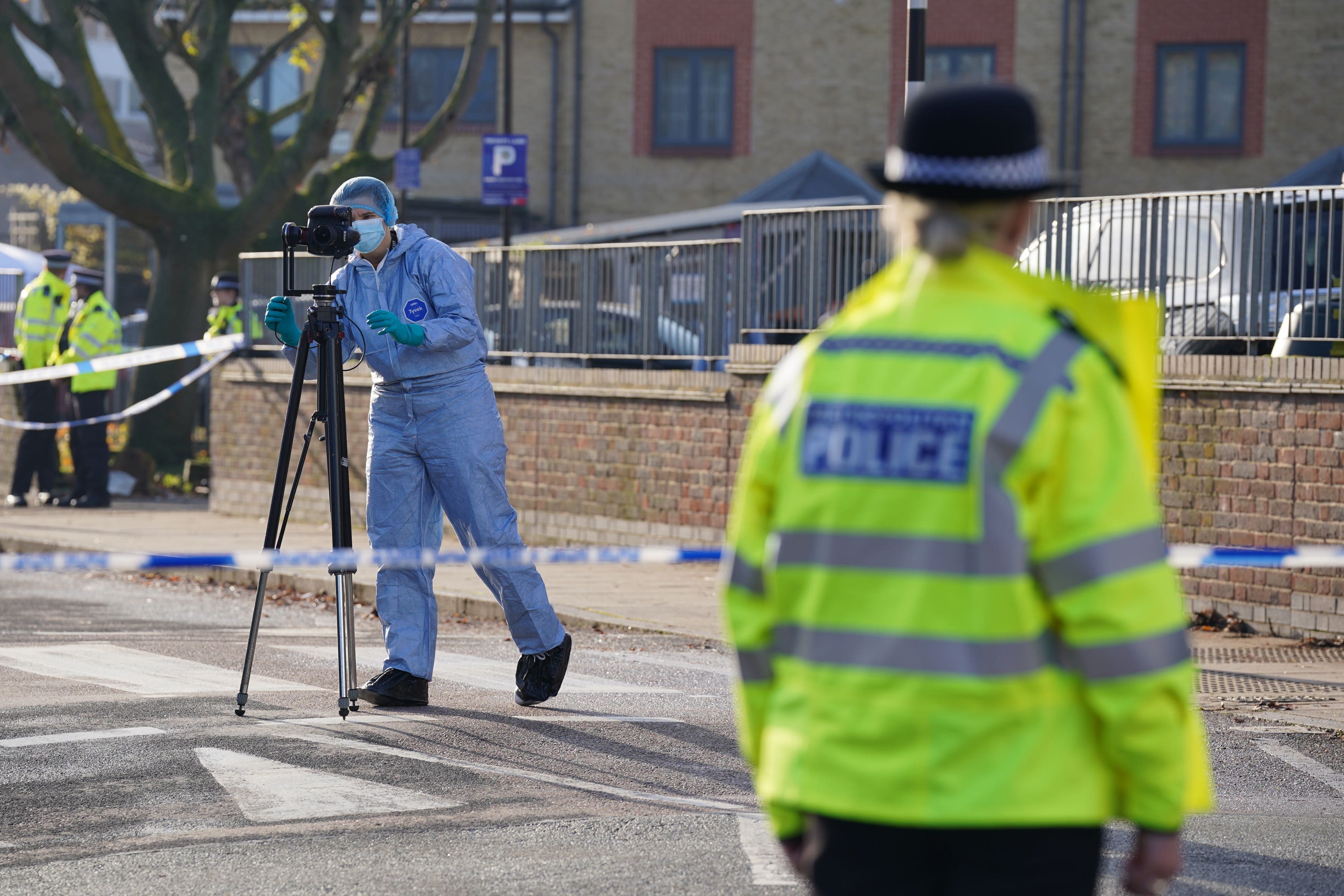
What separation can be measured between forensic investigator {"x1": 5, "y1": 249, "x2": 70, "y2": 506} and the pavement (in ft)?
2.16

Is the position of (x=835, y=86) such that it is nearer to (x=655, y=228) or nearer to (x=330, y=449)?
(x=655, y=228)

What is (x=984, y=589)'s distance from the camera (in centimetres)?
260

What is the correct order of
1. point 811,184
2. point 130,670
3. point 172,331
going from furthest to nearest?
point 811,184 < point 172,331 < point 130,670

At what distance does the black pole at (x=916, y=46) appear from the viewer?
11344mm

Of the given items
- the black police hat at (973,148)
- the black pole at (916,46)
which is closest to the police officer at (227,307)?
the black pole at (916,46)

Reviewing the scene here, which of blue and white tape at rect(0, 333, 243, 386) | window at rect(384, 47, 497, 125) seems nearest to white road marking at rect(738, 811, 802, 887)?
blue and white tape at rect(0, 333, 243, 386)

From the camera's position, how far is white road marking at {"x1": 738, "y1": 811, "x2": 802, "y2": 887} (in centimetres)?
519

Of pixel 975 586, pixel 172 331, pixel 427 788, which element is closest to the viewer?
pixel 975 586

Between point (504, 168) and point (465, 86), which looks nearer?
point (504, 168)

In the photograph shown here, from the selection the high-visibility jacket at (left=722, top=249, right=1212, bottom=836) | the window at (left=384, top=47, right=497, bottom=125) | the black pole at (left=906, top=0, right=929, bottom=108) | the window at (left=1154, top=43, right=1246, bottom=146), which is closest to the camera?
the high-visibility jacket at (left=722, top=249, right=1212, bottom=836)

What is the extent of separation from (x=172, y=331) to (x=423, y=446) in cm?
1446

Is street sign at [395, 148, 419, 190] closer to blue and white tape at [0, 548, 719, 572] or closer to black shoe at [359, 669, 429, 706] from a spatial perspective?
black shoe at [359, 669, 429, 706]

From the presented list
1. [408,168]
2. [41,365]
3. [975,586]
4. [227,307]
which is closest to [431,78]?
[408,168]

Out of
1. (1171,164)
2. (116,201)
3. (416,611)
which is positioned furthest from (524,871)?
(1171,164)
